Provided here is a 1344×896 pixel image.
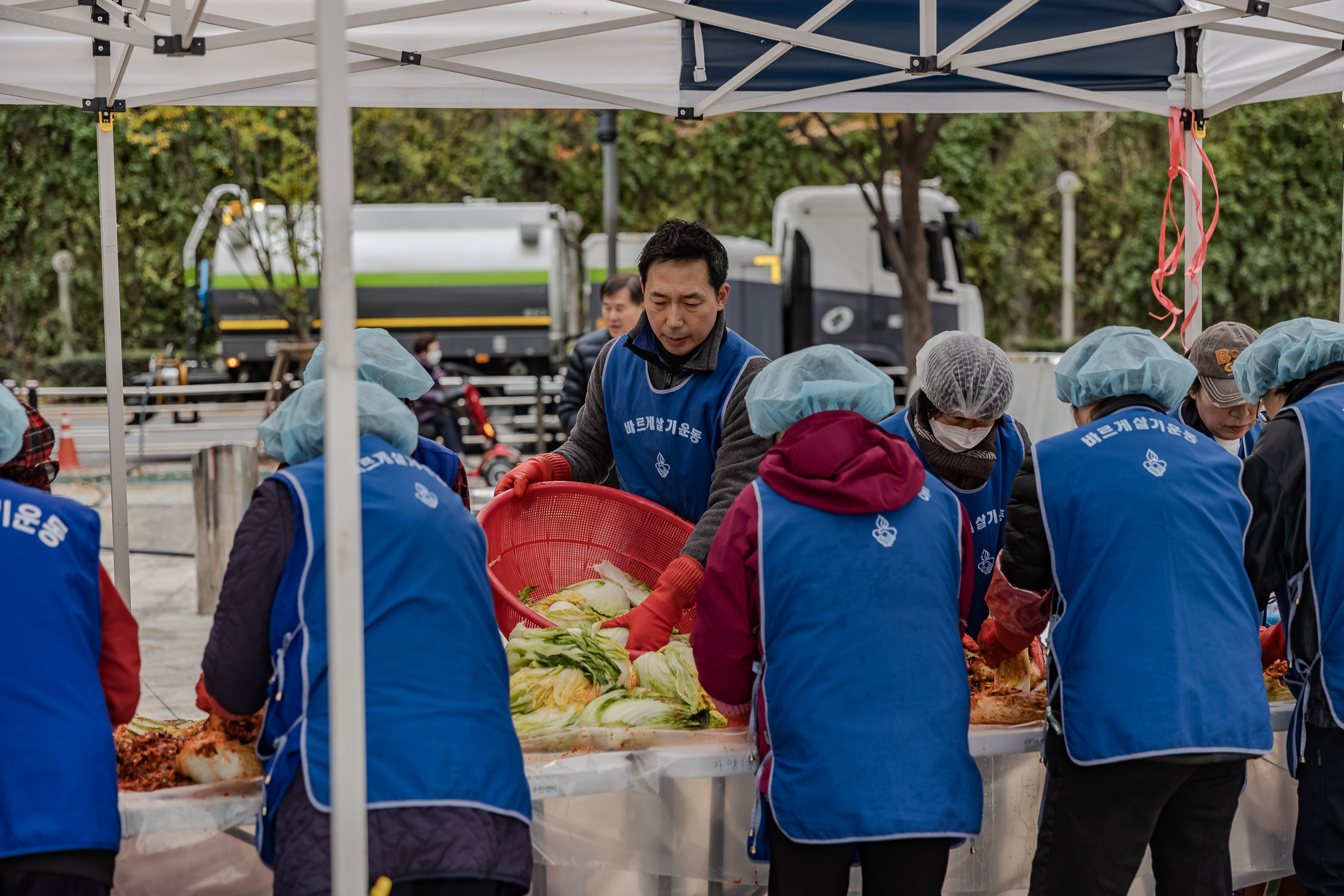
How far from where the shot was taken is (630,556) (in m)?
4.10

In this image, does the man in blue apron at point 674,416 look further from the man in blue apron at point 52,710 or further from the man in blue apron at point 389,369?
the man in blue apron at point 52,710

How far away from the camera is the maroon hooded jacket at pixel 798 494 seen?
2436 mm

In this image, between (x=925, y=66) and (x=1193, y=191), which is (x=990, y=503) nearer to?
(x=925, y=66)

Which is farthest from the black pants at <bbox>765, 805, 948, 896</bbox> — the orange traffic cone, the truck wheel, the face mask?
the orange traffic cone

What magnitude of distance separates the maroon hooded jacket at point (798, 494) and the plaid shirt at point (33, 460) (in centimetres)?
156

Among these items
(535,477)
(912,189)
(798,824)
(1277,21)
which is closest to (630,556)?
(535,477)

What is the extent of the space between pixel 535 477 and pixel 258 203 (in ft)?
39.3

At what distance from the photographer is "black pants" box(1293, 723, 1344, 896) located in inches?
115

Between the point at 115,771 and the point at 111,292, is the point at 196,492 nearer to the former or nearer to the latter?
the point at 111,292

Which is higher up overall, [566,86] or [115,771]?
[566,86]

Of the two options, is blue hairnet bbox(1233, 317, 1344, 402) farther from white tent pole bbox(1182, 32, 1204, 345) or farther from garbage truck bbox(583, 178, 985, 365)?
garbage truck bbox(583, 178, 985, 365)

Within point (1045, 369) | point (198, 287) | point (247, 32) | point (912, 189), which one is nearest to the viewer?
point (247, 32)

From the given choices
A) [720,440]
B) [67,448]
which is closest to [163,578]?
[67,448]

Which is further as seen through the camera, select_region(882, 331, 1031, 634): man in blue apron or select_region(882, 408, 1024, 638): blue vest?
select_region(882, 408, 1024, 638): blue vest
